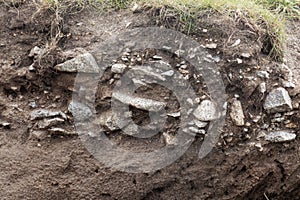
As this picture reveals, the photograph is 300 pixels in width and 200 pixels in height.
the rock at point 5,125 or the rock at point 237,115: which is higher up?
the rock at point 237,115

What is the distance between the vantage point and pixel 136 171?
247 cm

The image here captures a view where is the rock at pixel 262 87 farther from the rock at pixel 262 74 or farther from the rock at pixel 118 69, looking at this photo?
the rock at pixel 118 69

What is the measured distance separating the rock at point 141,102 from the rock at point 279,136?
56 centimetres

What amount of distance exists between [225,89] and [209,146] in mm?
305

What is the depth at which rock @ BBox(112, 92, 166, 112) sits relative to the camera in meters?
2.51

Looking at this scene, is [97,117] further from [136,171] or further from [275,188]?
[275,188]

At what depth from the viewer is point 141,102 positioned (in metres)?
2.51

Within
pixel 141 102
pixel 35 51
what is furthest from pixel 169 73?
pixel 35 51

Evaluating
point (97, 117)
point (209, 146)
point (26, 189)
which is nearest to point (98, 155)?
point (97, 117)

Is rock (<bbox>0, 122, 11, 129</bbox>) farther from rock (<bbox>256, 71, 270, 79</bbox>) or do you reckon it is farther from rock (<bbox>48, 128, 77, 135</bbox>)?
rock (<bbox>256, 71, 270, 79</bbox>)

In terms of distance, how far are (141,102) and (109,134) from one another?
0.75 feet

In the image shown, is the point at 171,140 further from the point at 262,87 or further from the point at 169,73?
the point at 262,87

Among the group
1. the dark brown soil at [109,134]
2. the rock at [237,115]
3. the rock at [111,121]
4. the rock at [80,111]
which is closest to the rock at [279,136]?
the dark brown soil at [109,134]

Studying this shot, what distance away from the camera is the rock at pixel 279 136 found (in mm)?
2543
